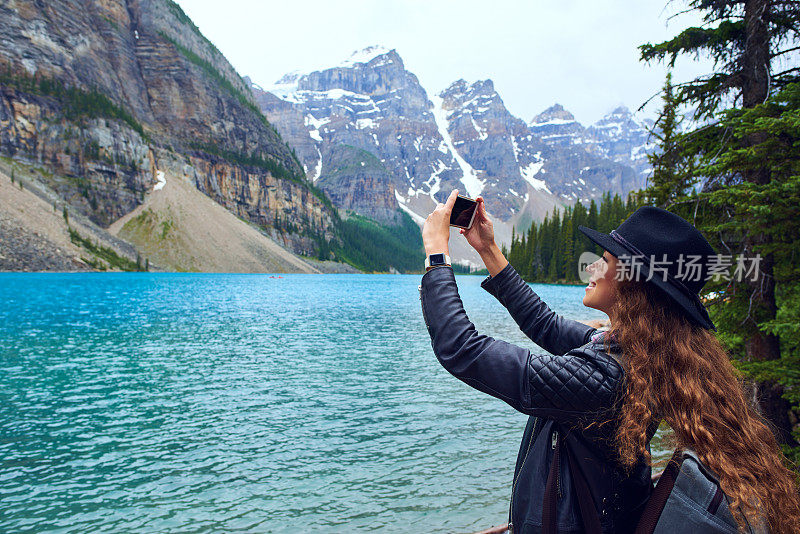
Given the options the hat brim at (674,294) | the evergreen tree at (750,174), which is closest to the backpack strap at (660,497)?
the hat brim at (674,294)

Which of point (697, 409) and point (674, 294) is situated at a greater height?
point (674, 294)

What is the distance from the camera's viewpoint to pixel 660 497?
1.93 metres

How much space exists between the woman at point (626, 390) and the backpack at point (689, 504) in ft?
0.20


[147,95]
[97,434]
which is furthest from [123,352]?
[147,95]

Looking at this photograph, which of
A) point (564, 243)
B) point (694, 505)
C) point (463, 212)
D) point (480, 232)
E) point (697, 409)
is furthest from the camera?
point (564, 243)

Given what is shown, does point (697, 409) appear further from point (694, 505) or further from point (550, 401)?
point (550, 401)

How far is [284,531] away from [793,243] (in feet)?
31.2

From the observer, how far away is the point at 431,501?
8422mm

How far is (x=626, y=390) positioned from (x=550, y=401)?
346 mm

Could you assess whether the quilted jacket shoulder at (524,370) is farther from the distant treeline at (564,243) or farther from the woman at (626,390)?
the distant treeline at (564,243)

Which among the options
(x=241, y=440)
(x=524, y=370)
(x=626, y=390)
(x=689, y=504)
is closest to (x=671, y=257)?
(x=626, y=390)

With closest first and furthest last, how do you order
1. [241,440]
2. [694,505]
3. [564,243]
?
[694,505] < [241,440] < [564,243]

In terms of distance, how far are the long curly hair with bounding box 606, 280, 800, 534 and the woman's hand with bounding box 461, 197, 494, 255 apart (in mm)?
917

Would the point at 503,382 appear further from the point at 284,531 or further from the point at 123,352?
the point at 123,352
